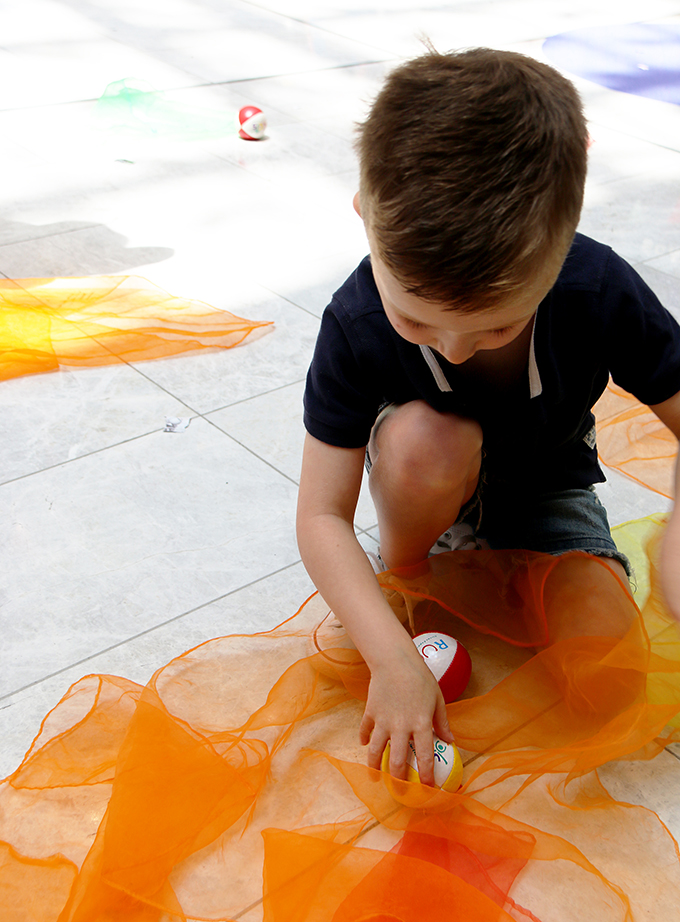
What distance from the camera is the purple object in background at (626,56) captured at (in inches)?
158

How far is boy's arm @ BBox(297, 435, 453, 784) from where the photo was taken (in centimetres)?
96

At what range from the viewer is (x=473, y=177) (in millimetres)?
772

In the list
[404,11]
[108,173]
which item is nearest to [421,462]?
[108,173]

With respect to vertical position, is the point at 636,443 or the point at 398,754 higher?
the point at 398,754

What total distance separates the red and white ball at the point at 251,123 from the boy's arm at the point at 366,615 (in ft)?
7.61

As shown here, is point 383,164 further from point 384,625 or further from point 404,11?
point 404,11

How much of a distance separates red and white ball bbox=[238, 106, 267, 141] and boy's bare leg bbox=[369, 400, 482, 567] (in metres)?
2.24

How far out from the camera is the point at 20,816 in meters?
1.02

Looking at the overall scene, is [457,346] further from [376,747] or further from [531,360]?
[376,747]

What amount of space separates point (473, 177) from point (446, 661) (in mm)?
615

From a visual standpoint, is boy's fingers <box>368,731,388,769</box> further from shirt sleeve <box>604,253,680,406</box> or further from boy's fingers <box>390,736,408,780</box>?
shirt sleeve <box>604,253,680,406</box>

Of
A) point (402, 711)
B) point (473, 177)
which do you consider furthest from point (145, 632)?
point (473, 177)

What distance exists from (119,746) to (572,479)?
714 mm

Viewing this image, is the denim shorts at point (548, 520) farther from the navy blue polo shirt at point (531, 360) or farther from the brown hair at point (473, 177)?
the brown hair at point (473, 177)
